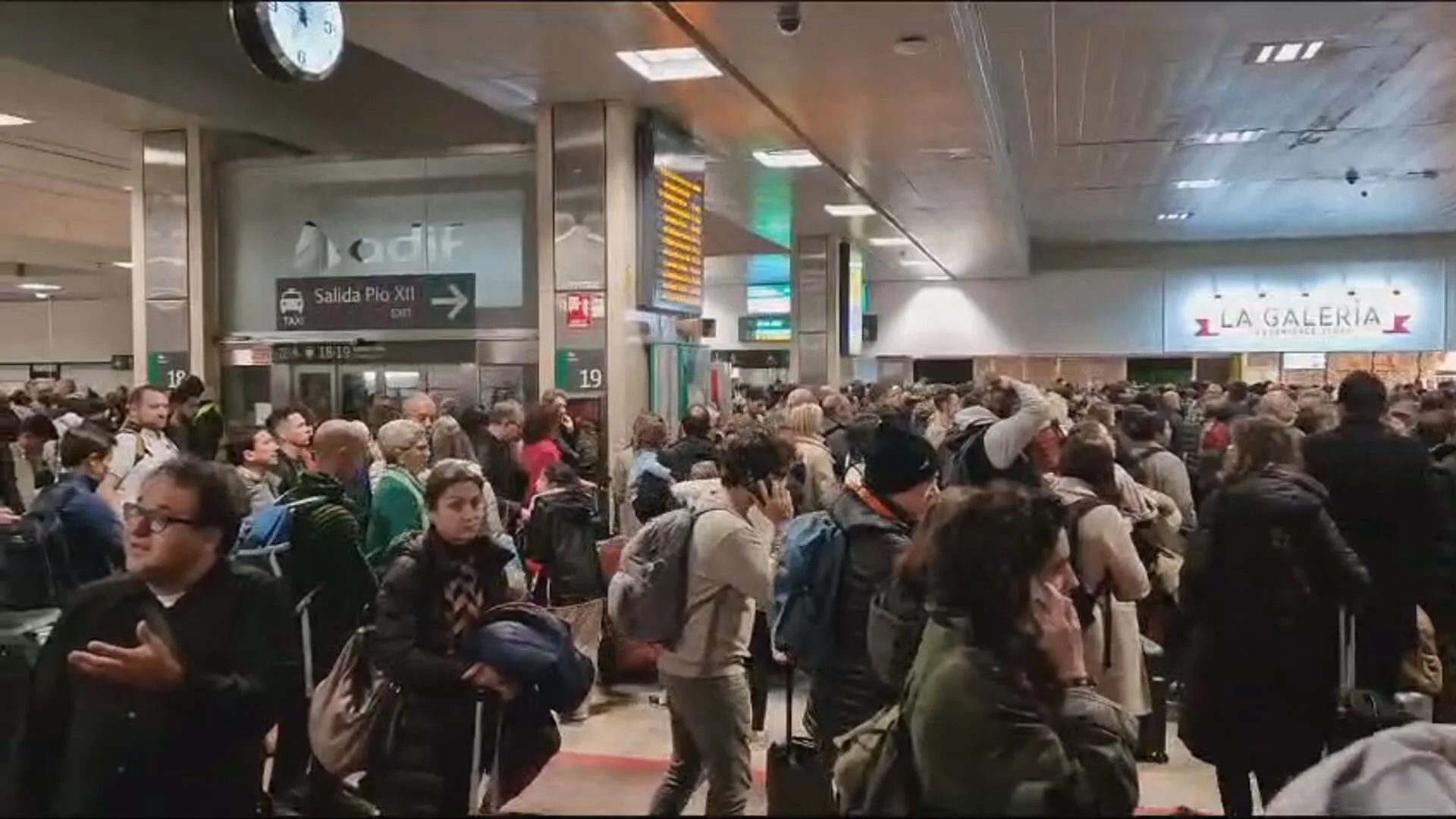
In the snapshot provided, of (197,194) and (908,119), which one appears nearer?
(908,119)

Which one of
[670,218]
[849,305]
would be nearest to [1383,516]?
[670,218]

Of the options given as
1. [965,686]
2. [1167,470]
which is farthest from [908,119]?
[965,686]

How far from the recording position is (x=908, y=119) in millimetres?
8609

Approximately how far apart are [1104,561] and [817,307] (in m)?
13.9

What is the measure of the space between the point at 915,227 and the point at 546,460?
923cm

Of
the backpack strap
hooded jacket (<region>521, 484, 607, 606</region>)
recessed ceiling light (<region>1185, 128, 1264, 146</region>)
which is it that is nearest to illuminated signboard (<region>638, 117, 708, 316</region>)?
hooded jacket (<region>521, 484, 607, 606</region>)

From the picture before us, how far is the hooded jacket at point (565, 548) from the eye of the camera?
580cm

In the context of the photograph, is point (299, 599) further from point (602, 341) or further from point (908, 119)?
point (908, 119)

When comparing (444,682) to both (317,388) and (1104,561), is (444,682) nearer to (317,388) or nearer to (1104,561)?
(1104,561)

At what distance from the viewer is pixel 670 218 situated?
9.21 m

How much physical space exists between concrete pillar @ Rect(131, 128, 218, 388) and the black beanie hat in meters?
7.41

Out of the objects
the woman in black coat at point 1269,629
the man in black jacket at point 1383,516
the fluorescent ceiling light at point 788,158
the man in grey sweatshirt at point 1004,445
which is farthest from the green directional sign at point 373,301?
the man in black jacket at point 1383,516

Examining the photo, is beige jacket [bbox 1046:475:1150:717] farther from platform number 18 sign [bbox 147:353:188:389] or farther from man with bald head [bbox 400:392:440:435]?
platform number 18 sign [bbox 147:353:188:389]

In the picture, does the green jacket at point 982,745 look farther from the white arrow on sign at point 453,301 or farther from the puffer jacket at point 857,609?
the white arrow on sign at point 453,301
